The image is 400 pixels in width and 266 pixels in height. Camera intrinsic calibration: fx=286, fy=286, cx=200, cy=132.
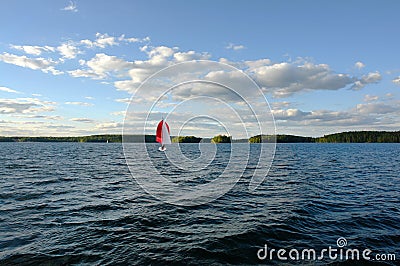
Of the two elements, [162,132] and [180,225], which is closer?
[180,225]

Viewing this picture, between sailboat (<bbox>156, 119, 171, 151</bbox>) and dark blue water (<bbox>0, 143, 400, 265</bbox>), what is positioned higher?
sailboat (<bbox>156, 119, 171, 151</bbox>)

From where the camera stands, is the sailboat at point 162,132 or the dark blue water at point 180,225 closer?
the dark blue water at point 180,225

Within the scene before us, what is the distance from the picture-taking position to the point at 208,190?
90.4ft

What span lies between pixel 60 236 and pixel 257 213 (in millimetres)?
11616

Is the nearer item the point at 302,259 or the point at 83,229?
the point at 302,259

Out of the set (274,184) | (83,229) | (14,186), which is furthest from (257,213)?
(14,186)

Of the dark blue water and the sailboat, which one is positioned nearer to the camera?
the dark blue water

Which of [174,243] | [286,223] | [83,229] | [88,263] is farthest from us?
[286,223]

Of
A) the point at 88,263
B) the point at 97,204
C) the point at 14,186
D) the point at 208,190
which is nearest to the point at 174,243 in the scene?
the point at 88,263

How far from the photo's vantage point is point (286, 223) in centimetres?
1656

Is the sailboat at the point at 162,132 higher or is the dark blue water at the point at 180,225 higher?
the sailboat at the point at 162,132

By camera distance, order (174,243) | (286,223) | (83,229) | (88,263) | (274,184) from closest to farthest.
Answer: (88,263) < (174,243) < (83,229) < (286,223) < (274,184)

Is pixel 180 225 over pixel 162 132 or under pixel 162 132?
under

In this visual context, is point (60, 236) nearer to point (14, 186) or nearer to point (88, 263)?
point (88, 263)
